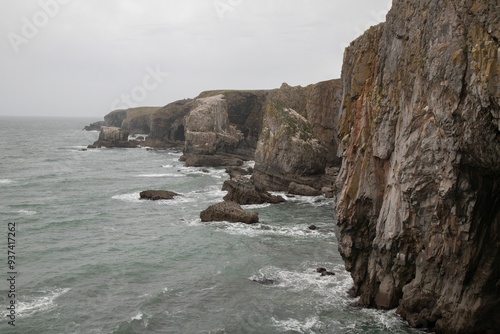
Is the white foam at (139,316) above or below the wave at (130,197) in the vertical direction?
below

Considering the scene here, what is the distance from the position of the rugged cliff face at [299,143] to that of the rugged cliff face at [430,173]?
117ft

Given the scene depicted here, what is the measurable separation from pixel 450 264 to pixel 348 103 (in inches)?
570

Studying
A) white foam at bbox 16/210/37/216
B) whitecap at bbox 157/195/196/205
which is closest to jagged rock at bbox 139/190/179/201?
whitecap at bbox 157/195/196/205

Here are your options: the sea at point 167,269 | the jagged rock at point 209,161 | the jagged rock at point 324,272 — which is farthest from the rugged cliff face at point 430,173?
the jagged rock at point 209,161

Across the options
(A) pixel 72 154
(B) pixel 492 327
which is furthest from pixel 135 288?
(A) pixel 72 154

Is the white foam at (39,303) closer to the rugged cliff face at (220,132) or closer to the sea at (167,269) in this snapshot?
the sea at (167,269)

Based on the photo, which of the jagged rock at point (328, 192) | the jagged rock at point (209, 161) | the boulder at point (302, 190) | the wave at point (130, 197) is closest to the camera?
the wave at point (130, 197)

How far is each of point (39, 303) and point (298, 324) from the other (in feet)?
54.0

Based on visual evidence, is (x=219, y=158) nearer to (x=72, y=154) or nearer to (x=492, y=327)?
(x=72, y=154)

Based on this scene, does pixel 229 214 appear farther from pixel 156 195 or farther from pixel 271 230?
pixel 156 195

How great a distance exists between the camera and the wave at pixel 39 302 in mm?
28094

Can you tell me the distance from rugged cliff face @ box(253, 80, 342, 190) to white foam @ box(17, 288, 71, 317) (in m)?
39.6

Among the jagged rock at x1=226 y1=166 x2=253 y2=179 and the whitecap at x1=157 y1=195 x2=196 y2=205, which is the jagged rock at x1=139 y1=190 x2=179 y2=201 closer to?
the whitecap at x1=157 y1=195 x2=196 y2=205

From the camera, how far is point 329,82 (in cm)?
7219
